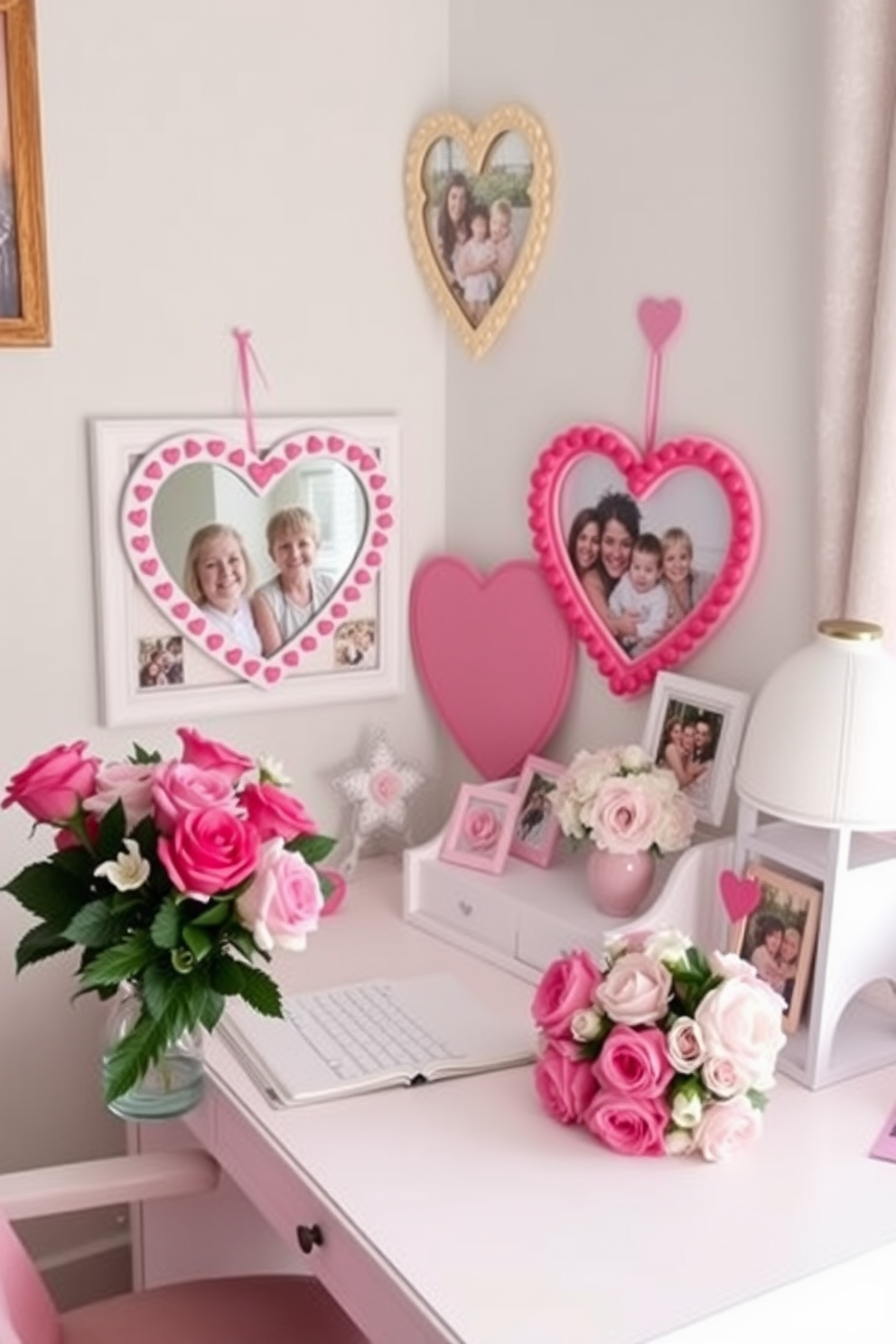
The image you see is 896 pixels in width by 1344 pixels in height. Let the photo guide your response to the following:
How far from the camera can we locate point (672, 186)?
1869 millimetres

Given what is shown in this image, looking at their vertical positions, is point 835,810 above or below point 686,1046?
above

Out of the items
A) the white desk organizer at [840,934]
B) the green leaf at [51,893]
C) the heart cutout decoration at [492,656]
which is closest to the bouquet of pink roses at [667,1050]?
the white desk organizer at [840,934]

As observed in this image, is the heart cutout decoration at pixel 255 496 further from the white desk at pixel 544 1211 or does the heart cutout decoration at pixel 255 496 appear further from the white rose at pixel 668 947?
the white rose at pixel 668 947

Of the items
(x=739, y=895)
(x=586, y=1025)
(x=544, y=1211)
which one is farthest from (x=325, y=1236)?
(x=739, y=895)

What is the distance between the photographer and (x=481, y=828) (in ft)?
6.81

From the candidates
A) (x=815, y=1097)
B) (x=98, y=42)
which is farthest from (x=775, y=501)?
(x=98, y=42)

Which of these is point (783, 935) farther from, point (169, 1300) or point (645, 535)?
point (169, 1300)

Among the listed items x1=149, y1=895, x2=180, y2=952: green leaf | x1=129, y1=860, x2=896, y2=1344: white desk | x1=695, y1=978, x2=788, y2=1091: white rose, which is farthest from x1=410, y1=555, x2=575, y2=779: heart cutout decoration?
x1=149, y1=895, x2=180, y2=952: green leaf

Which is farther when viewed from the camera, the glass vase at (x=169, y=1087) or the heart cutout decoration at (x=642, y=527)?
the heart cutout decoration at (x=642, y=527)

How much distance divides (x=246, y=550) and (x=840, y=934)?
40.6 inches

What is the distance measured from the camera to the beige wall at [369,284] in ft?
5.85

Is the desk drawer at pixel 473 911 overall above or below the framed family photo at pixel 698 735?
below

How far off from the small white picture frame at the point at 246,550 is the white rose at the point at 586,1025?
905 millimetres

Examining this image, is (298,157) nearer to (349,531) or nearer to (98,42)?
(98,42)
